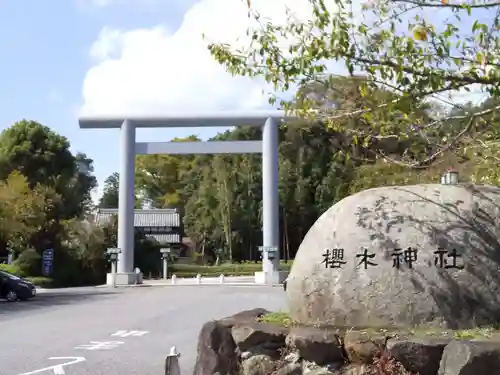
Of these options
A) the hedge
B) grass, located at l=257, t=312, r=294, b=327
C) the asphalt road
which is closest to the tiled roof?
the hedge

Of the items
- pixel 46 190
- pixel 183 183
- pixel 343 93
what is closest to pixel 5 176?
pixel 46 190

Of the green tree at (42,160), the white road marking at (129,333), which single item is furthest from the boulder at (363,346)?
the green tree at (42,160)

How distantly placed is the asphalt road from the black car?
1.06 metres

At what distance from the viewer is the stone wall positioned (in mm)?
4141

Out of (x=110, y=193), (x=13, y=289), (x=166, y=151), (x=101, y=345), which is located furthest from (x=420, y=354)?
(x=110, y=193)

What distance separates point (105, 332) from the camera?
11727 millimetres

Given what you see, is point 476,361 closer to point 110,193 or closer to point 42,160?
point 42,160

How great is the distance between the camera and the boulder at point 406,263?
4.98 m

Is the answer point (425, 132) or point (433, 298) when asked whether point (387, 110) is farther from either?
point (433, 298)

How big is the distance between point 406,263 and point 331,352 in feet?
3.33

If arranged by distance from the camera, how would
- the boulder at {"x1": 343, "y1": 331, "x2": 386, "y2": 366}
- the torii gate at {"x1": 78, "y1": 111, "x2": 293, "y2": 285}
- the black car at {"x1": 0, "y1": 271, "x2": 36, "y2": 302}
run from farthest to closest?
1. the torii gate at {"x1": 78, "y1": 111, "x2": 293, "y2": 285}
2. the black car at {"x1": 0, "y1": 271, "x2": 36, "y2": 302}
3. the boulder at {"x1": 343, "y1": 331, "x2": 386, "y2": 366}

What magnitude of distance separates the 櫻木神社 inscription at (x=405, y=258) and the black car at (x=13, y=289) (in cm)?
1849

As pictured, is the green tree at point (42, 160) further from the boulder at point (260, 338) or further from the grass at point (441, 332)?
the grass at point (441, 332)

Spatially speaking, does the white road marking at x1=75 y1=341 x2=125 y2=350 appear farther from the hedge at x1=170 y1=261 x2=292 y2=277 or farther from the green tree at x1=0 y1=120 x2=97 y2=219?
the hedge at x1=170 y1=261 x2=292 y2=277
